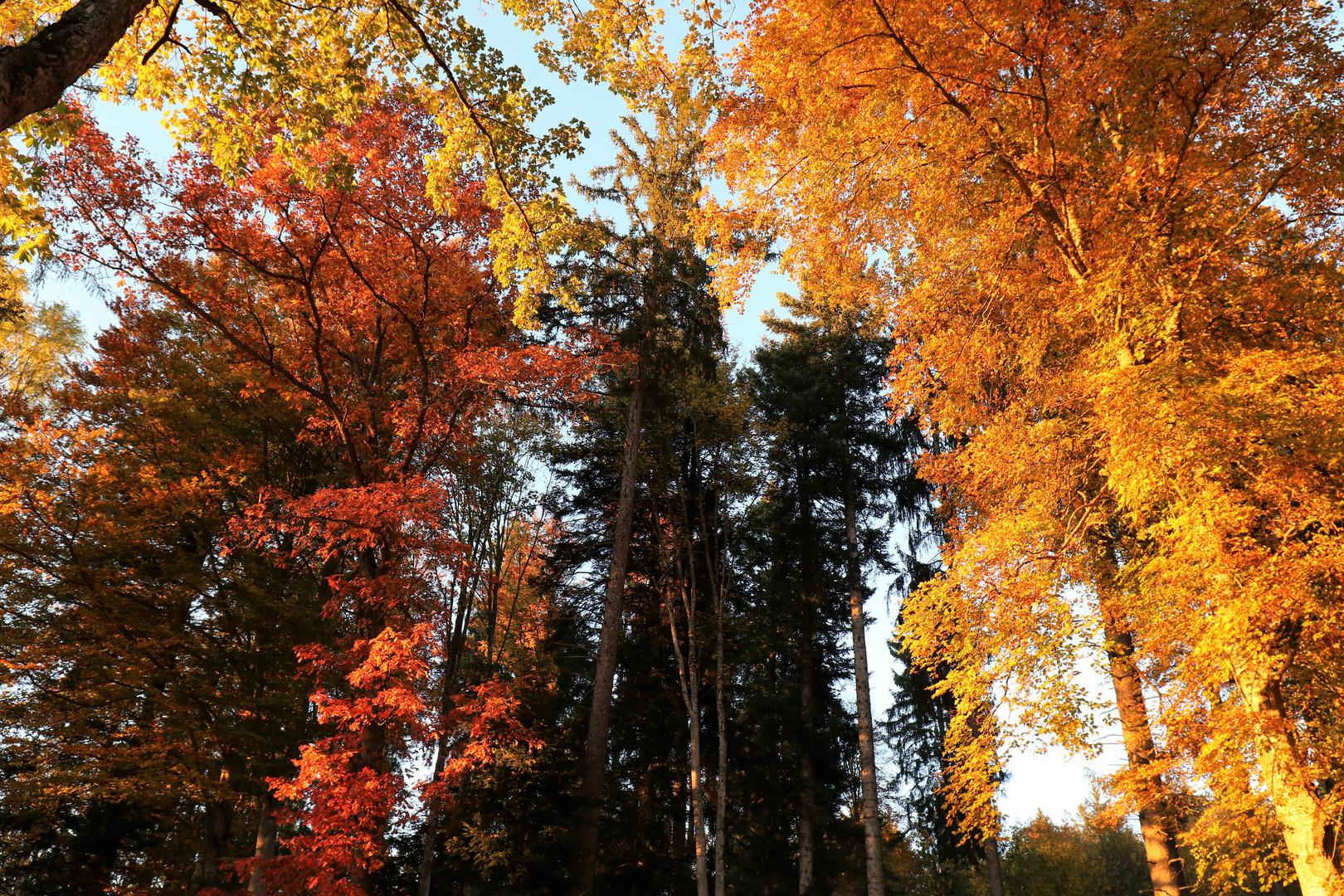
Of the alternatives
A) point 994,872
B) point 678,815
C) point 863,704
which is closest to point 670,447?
point 863,704

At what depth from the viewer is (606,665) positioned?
13.5 meters

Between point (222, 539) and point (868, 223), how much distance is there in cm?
1087

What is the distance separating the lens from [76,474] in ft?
37.3

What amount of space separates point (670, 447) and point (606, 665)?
5.11 meters

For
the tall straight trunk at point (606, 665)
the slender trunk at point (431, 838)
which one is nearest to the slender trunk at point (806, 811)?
the tall straight trunk at point (606, 665)

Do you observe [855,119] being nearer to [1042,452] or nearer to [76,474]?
[1042,452]

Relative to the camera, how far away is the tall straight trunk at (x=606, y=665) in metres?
12.1

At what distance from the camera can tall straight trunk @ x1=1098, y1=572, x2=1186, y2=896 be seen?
707cm

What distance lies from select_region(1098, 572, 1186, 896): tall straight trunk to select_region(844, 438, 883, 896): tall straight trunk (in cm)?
477

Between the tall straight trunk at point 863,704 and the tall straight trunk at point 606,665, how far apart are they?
480 cm

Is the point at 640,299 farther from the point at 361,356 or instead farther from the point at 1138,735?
the point at 1138,735

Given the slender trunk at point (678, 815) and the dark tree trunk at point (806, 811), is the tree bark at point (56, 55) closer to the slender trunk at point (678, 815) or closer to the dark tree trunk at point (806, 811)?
the dark tree trunk at point (806, 811)

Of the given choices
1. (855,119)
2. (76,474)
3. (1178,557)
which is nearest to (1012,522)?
(1178,557)

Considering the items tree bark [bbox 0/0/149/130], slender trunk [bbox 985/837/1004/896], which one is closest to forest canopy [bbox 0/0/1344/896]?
tree bark [bbox 0/0/149/130]
